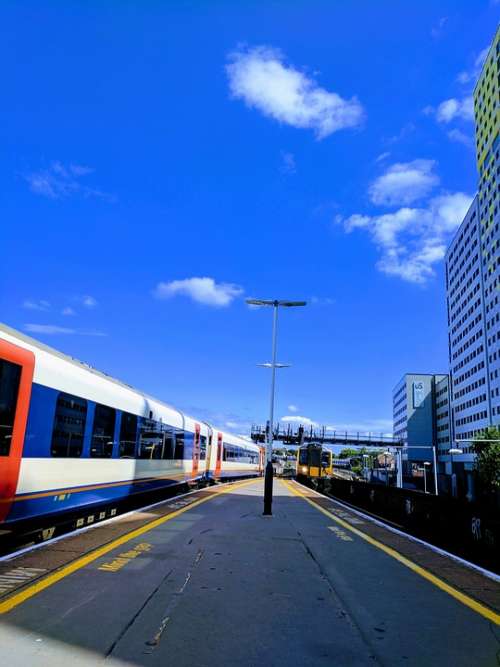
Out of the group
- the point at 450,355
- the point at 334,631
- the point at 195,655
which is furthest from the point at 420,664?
the point at 450,355

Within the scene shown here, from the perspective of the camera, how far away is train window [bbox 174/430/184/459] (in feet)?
63.7

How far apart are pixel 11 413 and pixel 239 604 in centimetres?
427

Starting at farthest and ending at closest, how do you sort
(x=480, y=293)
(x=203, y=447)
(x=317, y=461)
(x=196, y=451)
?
(x=480, y=293) < (x=317, y=461) < (x=203, y=447) < (x=196, y=451)

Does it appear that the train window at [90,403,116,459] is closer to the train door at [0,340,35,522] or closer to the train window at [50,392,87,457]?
the train window at [50,392,87,457]

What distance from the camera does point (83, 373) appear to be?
10547 mm

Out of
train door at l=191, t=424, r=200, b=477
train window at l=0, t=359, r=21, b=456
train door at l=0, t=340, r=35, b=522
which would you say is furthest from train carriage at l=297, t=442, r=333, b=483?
train window at l=0, t=359, r=21, b=456

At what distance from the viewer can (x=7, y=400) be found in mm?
7398

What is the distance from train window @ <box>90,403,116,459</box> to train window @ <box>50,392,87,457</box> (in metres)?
0.65

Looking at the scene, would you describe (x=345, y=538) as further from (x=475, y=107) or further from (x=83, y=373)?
(x=475, y=107)

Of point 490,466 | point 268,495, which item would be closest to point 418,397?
point 490,466

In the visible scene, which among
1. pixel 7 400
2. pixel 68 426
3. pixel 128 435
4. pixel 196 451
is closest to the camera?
pixel 7 400

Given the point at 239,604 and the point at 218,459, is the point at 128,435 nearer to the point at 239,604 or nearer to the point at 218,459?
the point at 239,604

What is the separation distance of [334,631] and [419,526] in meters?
10.0

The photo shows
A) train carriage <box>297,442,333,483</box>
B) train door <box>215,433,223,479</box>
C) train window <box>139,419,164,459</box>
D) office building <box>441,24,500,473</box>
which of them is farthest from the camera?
office building <box>441,24,500,473</box>
